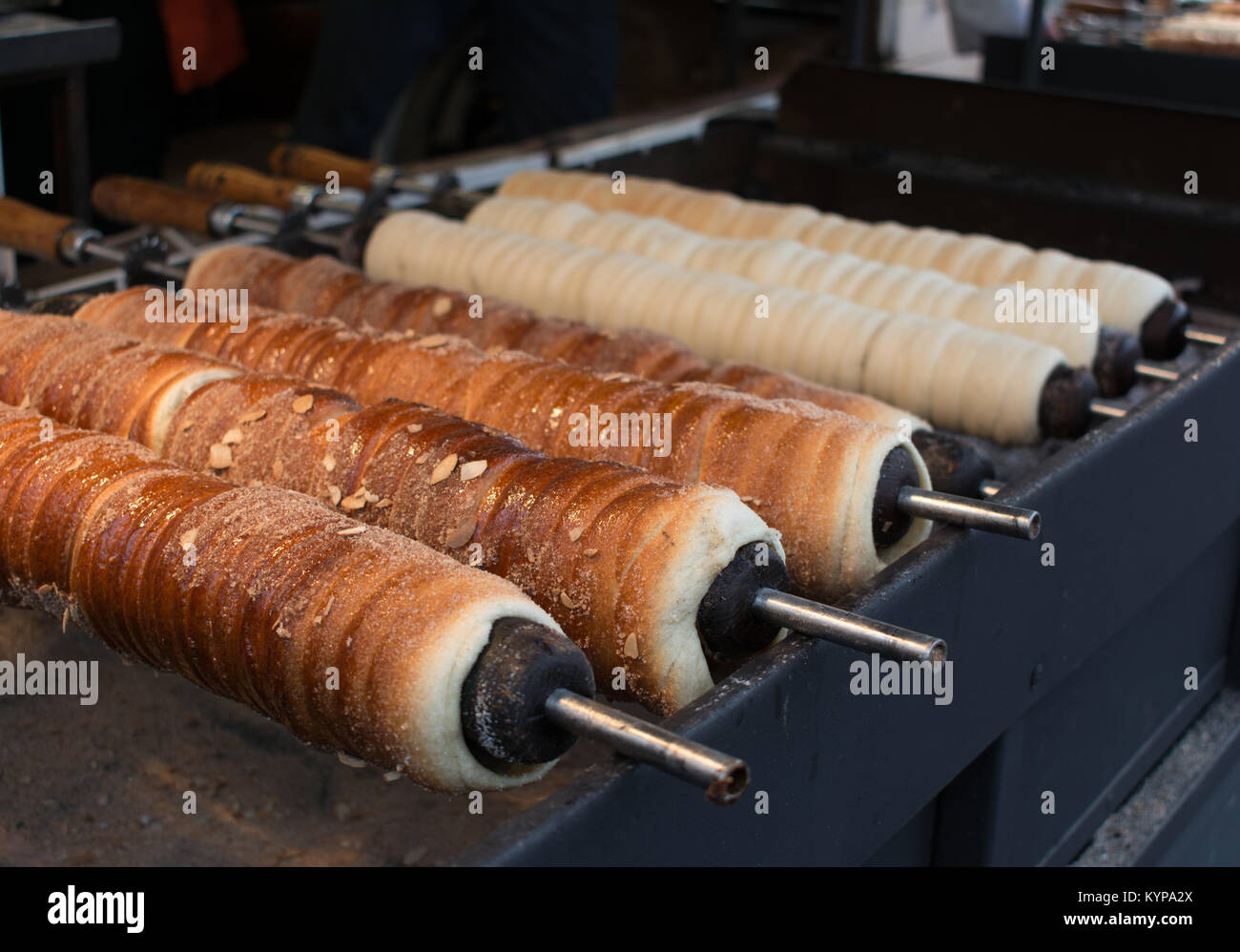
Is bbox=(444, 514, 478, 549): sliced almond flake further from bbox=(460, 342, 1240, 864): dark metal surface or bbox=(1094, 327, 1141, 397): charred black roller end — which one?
bbox=(1094, 327, 1141, 397): charred black roller end

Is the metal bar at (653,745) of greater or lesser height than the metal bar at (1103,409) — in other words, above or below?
below

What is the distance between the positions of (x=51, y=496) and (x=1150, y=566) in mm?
1505

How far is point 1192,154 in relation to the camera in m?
2.88

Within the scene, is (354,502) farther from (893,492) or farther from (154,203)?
(154,203)

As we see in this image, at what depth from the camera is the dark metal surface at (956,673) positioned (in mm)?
1124

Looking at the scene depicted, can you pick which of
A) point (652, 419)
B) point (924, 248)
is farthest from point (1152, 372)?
point (652, 419)

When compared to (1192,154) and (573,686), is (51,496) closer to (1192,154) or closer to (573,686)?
(573,686)

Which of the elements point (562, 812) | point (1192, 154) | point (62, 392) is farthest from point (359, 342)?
point (1192, 154)

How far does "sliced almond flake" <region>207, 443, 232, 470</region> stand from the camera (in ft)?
5.23

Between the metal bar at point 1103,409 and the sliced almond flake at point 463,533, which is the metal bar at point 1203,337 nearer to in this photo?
the metal bar at point 1103,409

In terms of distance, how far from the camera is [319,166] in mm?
3006

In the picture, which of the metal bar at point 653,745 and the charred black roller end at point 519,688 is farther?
the charred black roller end at point 519,688

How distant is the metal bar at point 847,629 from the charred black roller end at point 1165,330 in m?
1.37

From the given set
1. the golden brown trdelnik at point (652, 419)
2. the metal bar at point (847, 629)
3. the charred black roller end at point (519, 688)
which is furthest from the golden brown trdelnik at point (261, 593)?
the golden brown trdelnik at point (652, 419)
